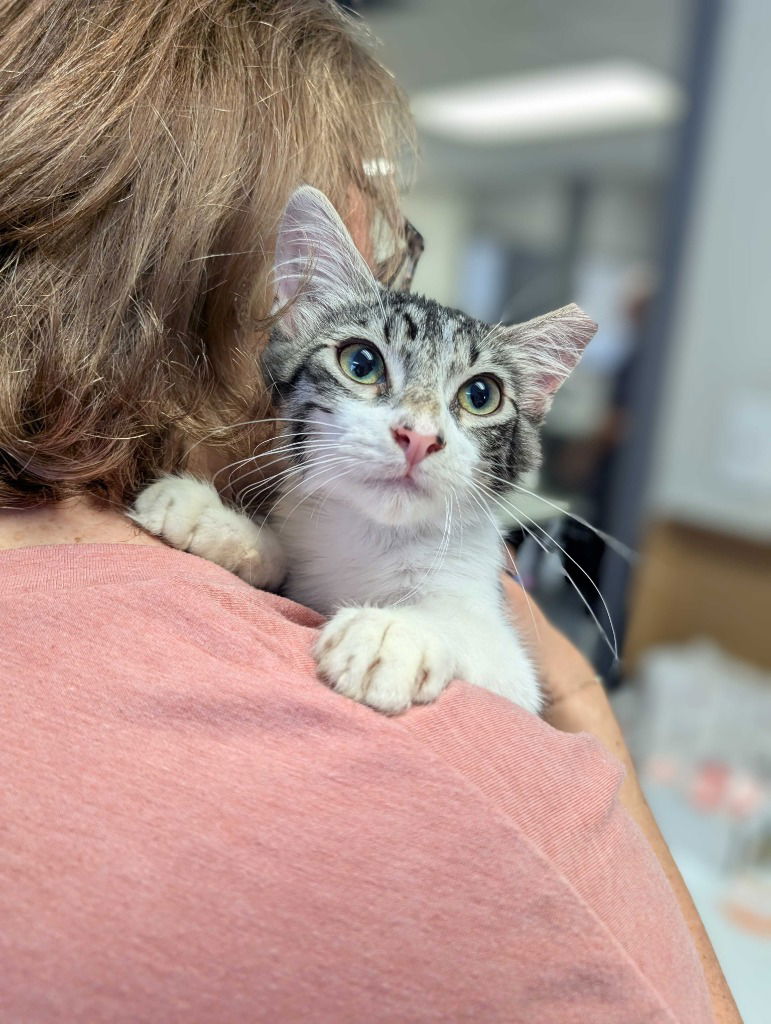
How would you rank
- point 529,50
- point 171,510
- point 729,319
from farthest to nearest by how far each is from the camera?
point 529,50
point 729,319
point 171,510

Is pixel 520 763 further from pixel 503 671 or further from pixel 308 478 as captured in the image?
pixel 308 478

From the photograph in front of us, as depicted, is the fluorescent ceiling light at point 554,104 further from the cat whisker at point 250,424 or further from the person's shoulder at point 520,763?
Result: the person's shoulder at point 520,763

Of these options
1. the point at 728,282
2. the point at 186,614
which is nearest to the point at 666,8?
the point at 728,282

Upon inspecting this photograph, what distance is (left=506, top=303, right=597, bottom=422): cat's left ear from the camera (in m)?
0.98

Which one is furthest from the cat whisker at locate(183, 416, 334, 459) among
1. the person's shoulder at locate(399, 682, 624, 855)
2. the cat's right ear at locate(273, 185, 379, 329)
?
the person's shoulder at locate(399, 682, 624, 855)

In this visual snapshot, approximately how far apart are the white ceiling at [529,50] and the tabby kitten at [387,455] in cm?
220

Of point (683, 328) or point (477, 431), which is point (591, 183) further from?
point (477, 431)

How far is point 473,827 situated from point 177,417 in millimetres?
461

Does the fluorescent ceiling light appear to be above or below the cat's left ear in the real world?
above

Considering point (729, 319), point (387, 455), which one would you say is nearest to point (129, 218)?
point (387, 455)

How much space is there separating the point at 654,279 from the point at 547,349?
2.26m

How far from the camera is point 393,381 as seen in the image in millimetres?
926

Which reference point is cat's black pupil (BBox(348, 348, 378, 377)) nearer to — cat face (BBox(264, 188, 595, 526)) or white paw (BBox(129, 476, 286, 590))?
cat face (BBox(264, 188, 595, 526))

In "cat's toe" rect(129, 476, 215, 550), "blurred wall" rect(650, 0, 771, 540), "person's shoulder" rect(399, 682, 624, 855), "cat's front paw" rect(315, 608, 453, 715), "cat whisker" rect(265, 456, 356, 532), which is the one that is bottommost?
"person's shoulder" rect(399, 682, 624, 855)
